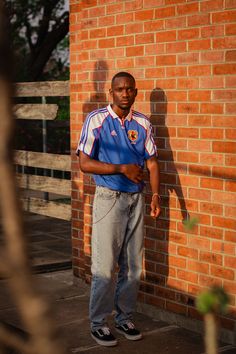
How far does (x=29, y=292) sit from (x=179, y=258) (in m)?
4.51

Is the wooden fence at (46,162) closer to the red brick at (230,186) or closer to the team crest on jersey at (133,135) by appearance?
the team crest on jersey at (133,135)

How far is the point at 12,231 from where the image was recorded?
900 millimetres

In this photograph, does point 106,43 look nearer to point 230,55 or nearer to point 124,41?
point 124,41

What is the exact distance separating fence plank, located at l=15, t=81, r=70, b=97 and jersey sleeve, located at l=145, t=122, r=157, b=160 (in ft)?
7.93

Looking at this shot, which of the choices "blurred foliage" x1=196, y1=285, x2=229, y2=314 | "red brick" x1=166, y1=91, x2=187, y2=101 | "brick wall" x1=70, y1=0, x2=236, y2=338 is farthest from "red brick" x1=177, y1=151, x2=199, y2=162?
"blurred foliage" x1=196, y1=285, x2=229, y2=314

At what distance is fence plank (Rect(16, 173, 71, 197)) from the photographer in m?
7.71

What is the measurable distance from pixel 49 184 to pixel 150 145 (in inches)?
124

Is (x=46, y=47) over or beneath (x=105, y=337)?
over

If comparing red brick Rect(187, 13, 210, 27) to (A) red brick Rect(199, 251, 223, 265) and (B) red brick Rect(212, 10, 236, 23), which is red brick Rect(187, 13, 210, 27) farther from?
(A) red brick Rect(199, 251, 223, 265)

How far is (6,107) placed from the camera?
892 mm

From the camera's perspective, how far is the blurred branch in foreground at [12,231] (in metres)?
0.89

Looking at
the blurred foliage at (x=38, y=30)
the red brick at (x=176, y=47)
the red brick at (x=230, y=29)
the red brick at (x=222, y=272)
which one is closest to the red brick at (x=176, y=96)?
the red brick at (x=176, y=47)

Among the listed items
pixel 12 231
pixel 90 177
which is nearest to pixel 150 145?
pixel 90 177

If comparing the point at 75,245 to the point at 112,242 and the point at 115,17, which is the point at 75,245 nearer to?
the point at 112,242
